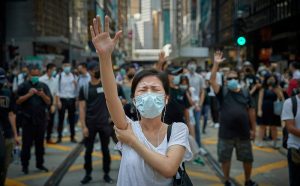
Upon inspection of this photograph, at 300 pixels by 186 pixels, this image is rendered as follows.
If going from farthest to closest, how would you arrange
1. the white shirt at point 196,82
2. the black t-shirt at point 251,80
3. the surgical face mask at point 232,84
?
the black t-shirt at point 251,80
the white shirt at point 196,82
the surgical face mask at point 232,84

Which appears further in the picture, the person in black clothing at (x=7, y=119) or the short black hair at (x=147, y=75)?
Answer: the person in black clothing at (x=7, y=119)

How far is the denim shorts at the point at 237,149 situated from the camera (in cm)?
690

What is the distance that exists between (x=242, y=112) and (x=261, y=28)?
2403 centimetres

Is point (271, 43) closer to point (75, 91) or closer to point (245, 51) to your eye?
point (245, 51)

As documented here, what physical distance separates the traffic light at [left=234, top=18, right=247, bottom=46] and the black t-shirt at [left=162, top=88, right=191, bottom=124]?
335 cm

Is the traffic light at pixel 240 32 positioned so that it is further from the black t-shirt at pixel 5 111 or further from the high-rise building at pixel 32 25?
the high-rise building at pixel 32 25

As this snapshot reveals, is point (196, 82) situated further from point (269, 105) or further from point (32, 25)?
point (32, 25)

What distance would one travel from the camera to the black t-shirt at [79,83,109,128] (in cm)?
774

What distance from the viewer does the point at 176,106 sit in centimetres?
811

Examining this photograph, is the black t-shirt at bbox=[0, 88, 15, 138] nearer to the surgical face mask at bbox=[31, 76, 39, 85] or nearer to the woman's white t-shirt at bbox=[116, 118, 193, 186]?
the surgical face mask at bbox=[31, 76, 39, 85]

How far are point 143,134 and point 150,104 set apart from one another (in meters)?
0.20

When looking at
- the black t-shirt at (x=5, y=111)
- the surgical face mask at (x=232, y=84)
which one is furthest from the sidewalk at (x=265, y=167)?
the black t-shirt at (x=5, y=111)

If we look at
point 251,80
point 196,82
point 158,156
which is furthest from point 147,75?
point 251,80

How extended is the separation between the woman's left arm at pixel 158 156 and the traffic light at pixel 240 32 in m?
8.74
